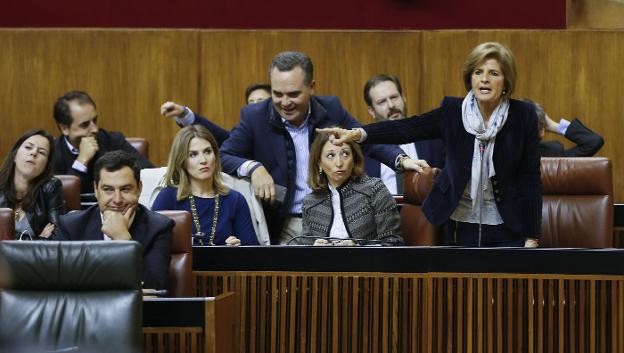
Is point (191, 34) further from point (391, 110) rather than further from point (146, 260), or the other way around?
→ point (146, 260)

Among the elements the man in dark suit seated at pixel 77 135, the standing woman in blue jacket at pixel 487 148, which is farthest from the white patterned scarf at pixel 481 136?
the man in dark suit seated at pixel 77 135

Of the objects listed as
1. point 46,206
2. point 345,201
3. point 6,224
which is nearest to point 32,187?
point 46,206

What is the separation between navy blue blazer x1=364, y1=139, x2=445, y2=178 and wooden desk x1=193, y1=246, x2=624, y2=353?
125 centimetres

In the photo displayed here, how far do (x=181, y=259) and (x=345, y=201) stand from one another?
74 centimetres

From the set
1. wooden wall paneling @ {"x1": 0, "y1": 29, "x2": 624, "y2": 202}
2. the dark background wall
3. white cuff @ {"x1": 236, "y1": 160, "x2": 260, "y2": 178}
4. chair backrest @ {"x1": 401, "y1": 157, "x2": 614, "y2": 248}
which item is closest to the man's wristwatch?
chair backrest @ {"x1": 401, "y1": 157, "x2": 614, "y2": 248}

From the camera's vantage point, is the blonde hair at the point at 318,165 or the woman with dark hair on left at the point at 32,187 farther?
the woman with dark hair on left at the point at 32,187

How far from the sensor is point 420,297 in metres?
3.79

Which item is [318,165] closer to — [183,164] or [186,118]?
[183,164]

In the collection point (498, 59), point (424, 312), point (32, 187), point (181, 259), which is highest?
point (498, 59)

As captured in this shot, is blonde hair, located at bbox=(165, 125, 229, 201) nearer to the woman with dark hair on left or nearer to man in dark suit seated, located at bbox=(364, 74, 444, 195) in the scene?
the woman with dark hair on left

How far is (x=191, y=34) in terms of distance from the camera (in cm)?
648

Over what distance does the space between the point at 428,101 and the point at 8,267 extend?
11.7 feet

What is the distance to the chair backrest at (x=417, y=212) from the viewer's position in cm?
431

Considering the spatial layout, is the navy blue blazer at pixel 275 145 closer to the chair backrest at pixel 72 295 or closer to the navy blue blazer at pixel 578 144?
the navy blue blazer at pixel 578 144
